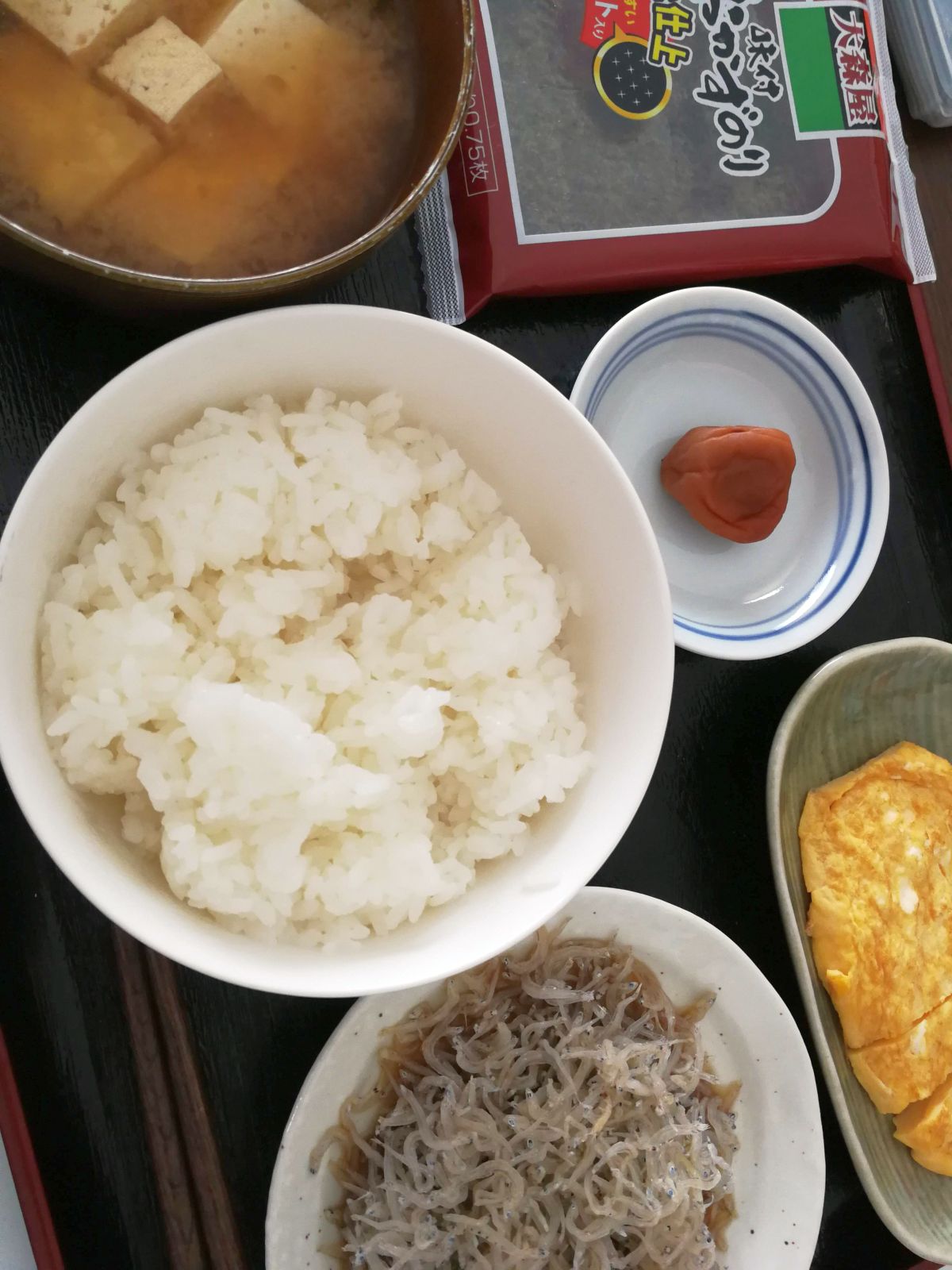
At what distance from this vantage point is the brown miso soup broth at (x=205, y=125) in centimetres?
139

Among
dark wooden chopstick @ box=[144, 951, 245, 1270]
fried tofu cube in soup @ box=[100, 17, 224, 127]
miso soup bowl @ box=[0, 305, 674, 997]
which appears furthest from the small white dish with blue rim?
dark wooden chopstick @ box=[144, 951, 245, 1270]

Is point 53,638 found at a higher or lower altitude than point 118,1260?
higher

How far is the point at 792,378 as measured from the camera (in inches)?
78.3

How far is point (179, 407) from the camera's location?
1391mm

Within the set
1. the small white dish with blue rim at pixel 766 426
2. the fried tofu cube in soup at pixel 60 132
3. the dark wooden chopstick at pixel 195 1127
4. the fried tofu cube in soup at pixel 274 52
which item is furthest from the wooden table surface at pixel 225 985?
the fried tofu cube in soup at pixel 274 52

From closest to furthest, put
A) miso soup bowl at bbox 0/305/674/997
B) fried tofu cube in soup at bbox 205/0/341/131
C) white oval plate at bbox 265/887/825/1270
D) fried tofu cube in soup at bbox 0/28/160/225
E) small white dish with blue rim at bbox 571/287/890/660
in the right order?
miso soup bowl at bbox 0/305/674/997 → fried tofu cube in soup at bbox 0/28/160/225 → fried tofu cube in soup at bbox 205/0/341/131 → white oval plate at bbox 265/887/825/1270 → small white dish with blue rim at bbox 571/287/890/660

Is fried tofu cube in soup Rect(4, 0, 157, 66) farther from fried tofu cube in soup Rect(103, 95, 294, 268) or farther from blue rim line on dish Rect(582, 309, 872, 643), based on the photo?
blue rim line on dish Rect(582, 309, 872, 643)

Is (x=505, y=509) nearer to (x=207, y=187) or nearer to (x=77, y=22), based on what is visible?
(x=207, y=187)

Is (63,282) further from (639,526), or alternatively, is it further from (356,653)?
(639,526)

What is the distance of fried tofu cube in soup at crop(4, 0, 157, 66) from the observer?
1.38m

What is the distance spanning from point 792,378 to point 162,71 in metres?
1.20

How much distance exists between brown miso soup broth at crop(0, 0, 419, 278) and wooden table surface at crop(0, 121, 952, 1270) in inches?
6.3

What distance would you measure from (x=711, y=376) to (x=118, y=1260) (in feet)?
5.84

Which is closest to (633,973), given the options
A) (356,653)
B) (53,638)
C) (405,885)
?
(405,885)
